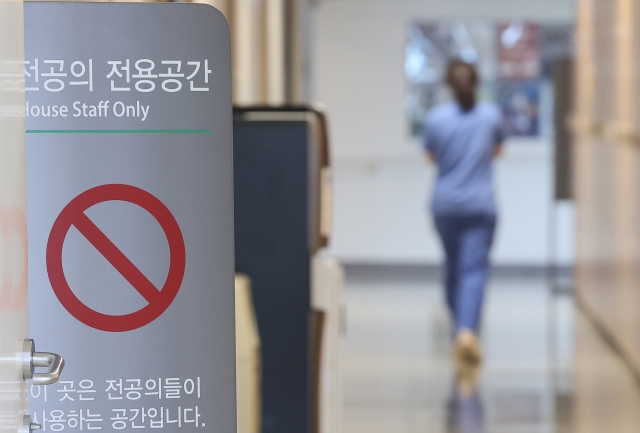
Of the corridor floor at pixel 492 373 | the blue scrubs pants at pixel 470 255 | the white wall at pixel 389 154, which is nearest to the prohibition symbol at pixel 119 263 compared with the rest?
the corridor floor at pixel 492 373

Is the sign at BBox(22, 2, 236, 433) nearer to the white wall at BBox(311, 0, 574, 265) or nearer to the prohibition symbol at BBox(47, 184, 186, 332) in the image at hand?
the prohibition symbol at BBox(47, 184, 186, 332)

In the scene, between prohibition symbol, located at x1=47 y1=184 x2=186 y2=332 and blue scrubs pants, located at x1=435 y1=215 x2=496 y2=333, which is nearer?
prohibition symbol, located at x1=47 y1=184 x2=186 y2=332

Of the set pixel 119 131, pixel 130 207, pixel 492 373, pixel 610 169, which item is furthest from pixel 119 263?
pixel 610 169

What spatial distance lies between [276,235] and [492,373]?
9.79 feet

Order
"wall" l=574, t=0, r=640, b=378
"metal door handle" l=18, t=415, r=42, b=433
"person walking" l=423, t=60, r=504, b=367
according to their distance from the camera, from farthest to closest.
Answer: "person walking" l=423, t=60, r=504, b=367 → "wall" l=574, t=0, r=640, b=378 → "metal door handle" l=18, t=415, r=42, b=433

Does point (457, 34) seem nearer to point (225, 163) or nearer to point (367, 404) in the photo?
point (367, 404)

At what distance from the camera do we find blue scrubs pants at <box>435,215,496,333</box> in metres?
5.67

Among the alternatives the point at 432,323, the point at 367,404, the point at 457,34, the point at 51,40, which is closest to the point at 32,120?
the point at 51,40

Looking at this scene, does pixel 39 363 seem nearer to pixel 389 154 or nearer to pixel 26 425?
pixel 26 425

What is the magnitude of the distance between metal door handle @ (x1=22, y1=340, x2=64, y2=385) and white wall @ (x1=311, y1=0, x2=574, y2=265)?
742 cm

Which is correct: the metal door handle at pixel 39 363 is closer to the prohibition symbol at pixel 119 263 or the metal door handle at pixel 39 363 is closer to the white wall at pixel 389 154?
the prohibition symbol at pixel 119 263

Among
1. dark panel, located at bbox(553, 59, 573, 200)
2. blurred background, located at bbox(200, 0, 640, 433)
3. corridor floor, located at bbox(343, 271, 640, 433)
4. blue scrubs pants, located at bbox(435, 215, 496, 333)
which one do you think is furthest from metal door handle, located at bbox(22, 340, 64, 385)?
dark panel, located at bbox(553, 59, 573, 200)

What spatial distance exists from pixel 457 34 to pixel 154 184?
7.75 m

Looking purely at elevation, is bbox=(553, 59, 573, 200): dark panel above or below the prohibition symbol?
above
